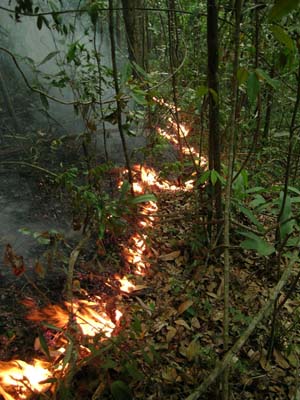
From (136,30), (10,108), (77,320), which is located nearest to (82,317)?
(77,320)

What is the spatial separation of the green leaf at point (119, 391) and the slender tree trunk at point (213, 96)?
137 centimetres

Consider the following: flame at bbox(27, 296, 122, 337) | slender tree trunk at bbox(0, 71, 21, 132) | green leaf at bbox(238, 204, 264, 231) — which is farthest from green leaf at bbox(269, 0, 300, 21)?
slender tree trunk at bbox(0, 71, 21, 132)

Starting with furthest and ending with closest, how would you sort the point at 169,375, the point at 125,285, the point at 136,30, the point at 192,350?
1. the point at 136,30
2. the point at 125,285
3. the point at 192,350
4. the point at 169,375

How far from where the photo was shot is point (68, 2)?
6.78m

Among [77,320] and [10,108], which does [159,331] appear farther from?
[10,108]

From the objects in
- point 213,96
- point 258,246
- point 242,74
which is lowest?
Result: point 258,246

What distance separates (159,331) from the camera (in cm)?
215

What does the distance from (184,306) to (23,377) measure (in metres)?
1.14

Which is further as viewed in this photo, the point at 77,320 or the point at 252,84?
the point at 77,320

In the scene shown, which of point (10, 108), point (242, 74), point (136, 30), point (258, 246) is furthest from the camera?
point (136, 30)

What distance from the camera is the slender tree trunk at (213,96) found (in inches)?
74.0

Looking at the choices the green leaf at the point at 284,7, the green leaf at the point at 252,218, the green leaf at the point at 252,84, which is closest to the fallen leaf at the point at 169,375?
the green leaf at the point at 252,218

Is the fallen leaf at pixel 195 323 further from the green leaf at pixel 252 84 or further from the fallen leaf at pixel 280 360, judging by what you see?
the green leaf at pixel 252 84

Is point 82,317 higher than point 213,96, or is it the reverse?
point 213,96
